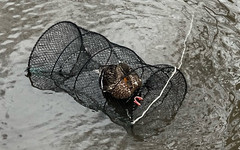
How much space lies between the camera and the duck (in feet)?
16.4

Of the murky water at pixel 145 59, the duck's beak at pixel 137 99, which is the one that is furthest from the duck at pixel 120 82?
the murky water at pixel 145 59

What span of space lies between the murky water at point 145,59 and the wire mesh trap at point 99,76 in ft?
0.51

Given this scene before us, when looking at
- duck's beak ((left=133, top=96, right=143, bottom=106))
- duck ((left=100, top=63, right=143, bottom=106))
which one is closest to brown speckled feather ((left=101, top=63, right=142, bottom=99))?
duck ((left=100, top=63, right=143, bottom=106))

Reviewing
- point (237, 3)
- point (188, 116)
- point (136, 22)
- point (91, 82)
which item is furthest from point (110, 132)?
point (237, 3)

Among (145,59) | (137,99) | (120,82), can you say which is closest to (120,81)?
(120,82)

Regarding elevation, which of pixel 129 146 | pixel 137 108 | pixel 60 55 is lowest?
pixel 129 146

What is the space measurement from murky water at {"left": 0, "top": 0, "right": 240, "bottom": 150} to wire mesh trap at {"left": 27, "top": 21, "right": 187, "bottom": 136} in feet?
0.51

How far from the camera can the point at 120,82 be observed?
501 cm

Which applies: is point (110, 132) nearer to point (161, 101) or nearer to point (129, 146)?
point (129, 146)

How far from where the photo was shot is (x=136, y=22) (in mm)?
7316

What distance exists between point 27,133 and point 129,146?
4.86ft

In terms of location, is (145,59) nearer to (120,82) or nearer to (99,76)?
(99,76)

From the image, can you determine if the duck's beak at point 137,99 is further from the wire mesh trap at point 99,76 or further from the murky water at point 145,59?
the murky water at point 145,59

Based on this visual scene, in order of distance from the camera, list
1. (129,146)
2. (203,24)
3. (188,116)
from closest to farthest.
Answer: (129,146) → (188,116) → (203,24)
